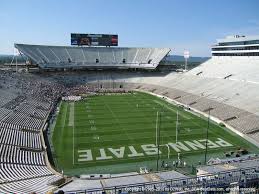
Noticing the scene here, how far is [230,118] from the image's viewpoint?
4369 centimetres

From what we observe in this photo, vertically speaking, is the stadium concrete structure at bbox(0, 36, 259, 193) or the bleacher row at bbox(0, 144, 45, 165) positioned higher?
the stadium concrete structure at bbox(0, 36, 259, 193)

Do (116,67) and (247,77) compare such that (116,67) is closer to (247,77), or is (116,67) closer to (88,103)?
(88,103)

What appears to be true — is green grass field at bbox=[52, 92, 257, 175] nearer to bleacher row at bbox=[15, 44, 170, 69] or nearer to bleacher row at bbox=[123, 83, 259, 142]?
bleacher row at bbox=[123, 83, 259, 142]

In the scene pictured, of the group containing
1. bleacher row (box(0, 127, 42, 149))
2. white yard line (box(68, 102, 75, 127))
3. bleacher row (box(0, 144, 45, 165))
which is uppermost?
white yard line (box(68, 102, 75, 127))

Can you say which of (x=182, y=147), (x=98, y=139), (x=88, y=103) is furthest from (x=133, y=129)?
(x=88, y=103)

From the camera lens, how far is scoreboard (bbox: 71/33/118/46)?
89.2 metres

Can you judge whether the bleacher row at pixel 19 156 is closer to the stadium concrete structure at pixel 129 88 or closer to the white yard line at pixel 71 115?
the stadium concrete structure at pixel 129 88

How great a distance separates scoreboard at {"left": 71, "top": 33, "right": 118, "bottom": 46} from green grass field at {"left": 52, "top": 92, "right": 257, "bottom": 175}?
38.9 metres

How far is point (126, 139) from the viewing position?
117ft

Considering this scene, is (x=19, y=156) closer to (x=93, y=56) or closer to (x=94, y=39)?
(x=93, y=56)

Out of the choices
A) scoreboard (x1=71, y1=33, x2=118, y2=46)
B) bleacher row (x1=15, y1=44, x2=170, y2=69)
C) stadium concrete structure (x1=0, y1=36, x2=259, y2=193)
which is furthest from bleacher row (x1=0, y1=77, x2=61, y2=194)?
scoreboard (x1=71, y1=33, x2=118, y2=46)

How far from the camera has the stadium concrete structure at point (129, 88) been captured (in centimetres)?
1852

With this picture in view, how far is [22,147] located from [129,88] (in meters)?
51.8

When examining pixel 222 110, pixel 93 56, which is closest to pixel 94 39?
pixel 93 56
